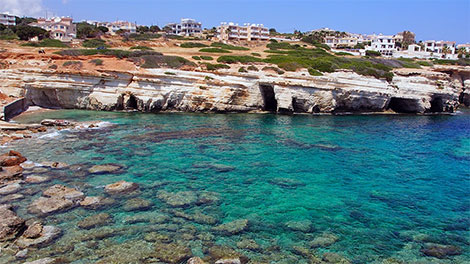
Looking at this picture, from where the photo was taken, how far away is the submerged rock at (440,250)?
10473mm

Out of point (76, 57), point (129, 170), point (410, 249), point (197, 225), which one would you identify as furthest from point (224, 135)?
point (76, 57)

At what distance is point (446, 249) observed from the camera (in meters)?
10.8

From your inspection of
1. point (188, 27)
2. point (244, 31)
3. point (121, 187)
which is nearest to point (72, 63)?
point (121, 187)

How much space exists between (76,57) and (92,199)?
28300 mm

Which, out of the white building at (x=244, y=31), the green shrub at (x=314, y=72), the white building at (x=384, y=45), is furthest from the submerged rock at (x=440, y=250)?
the white building at (x=384, y=45)

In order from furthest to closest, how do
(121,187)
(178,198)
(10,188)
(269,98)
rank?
(269,98)
(121,187)
(10,188)
(178,198)

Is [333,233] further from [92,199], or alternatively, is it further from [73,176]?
[73,176]

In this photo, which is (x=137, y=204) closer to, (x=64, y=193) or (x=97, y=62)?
(x=64, y=193)

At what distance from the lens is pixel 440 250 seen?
10.7 m

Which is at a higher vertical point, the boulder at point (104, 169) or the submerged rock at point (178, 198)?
the boulder at point (104, 169)

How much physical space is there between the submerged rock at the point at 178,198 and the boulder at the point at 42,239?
397cm

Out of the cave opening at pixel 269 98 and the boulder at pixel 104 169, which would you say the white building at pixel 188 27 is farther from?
the boulder at pixel 104 169

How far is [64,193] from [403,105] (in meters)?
34.4

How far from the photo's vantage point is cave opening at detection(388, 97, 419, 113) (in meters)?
36.4
